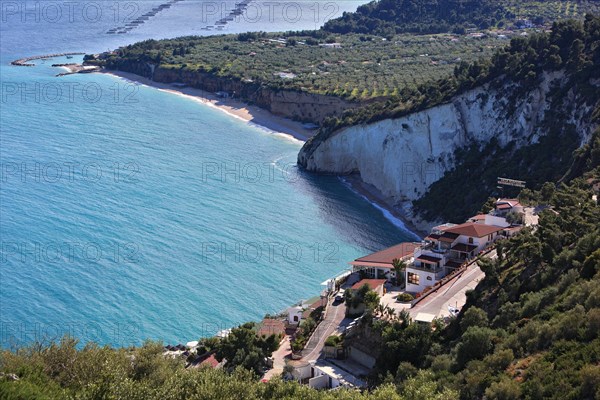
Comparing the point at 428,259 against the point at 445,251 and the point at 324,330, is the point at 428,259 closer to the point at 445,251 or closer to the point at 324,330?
the point at 445,251

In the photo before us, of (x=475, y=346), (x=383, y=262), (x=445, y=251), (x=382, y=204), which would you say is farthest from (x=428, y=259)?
(x=382, y=204)

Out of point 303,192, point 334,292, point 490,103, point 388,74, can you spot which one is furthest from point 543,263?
point 388,74

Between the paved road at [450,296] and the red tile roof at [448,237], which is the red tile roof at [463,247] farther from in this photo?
the paved road at [450,296]

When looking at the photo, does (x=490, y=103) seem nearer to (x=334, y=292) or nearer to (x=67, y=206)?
(x=334, y=292)

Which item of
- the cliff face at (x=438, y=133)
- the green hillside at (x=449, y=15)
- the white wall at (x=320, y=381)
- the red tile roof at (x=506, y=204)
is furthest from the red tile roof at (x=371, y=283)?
the green hillside at (x=449, y=15)

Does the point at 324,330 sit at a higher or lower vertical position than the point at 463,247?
lower

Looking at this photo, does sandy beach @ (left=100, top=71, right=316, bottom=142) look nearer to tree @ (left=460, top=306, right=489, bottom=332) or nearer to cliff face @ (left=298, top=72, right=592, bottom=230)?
cliff face @ (left=298, top=72, right=592, bottom=230)
